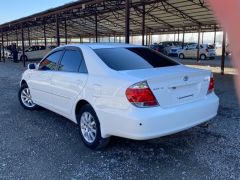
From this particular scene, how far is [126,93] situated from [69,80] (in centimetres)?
148

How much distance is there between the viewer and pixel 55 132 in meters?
5.06

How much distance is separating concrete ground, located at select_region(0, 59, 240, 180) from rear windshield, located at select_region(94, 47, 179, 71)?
3.97 feet

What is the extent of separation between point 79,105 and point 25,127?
1.54 m

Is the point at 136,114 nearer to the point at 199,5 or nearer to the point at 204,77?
the point at 204,77

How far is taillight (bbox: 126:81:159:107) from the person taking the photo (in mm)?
3424

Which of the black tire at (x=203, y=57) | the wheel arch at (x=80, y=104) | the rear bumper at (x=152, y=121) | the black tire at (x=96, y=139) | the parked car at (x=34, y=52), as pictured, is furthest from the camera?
the parked car at (x=34, y=52)

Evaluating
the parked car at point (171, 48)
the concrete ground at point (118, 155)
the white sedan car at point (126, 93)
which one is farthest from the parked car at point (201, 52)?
the white sedan car at point (126, 93)

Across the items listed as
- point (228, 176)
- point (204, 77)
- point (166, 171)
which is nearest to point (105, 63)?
point (204, 77)

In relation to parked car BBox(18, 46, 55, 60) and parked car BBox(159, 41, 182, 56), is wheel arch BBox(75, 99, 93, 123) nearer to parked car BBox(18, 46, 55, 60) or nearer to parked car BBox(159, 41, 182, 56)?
parked car BBox(18, 46, 55, 60)

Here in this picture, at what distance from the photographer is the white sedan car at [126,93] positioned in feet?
11.3

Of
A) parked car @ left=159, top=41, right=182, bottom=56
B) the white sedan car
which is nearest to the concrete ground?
the white sedan car

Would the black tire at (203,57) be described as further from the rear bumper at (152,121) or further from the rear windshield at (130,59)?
the rear bumper at (152,121)

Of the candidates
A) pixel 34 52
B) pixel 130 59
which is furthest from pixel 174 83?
pixel 34 52

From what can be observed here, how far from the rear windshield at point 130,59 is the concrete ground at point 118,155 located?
121 cm
